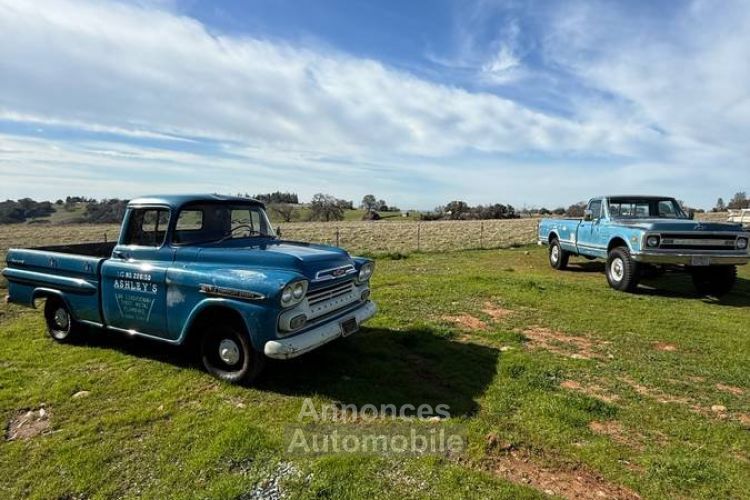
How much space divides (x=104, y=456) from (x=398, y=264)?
10608mm

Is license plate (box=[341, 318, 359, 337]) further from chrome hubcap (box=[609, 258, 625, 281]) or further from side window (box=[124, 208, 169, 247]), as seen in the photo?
chrome hubcap (box=[609, 258, 625, 281])

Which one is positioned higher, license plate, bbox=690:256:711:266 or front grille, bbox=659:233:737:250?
front grille, bbox=659:233:737:250

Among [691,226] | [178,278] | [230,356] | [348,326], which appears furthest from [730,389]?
[178,278]

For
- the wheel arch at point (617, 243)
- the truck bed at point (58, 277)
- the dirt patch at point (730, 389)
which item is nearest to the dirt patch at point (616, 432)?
the dirt patch at point (730, 389)

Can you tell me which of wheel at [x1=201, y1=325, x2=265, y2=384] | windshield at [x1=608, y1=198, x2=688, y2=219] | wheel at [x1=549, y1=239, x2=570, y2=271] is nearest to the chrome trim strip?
wheel at [x1=201, y1=325, x2=265, y2=384]

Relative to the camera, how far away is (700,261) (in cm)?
829

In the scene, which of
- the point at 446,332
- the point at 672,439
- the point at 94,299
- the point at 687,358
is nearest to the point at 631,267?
the point at 687,358

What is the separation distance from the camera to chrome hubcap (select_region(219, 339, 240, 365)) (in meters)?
4.51

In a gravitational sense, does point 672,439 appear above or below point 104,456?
above

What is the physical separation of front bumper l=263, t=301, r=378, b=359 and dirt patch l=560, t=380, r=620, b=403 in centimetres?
226

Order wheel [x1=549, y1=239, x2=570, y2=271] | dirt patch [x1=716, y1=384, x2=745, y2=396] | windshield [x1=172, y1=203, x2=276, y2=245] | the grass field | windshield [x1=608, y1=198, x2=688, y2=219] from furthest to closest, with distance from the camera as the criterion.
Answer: wheel [x1=549, y1=239, x2=570, y2=271]
windshield [x1=608, y1=198, x2=688, y2=219]
windshield [x1=172, y1=203, x2=276, y2=245]
dirt patch [x1=716, y1=384, x2=745, y2=396]
the grass field

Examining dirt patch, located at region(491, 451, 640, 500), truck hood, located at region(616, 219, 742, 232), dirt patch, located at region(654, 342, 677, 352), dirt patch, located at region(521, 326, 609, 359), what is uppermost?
truck hood, located at region(616, 219, 742, 232)

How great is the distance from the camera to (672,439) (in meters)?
3.48

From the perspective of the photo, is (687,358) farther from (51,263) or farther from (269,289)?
(51,263)
